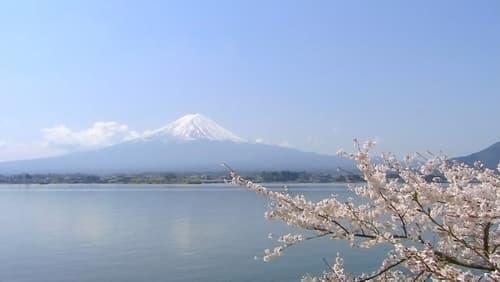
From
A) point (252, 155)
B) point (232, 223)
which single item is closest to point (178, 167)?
point (252, 155)

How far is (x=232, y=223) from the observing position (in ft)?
67.0

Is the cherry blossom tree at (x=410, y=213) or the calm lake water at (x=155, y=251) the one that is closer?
the cherry blossom tree at (x=410, y=213)

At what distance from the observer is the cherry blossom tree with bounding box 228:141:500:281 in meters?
1.79

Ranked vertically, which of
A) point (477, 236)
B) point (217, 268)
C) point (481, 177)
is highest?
point (481, 177)

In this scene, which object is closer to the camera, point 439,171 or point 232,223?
point 439,171

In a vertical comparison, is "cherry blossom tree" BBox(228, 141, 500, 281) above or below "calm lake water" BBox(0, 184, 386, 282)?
above

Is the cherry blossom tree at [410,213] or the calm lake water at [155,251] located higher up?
the cherry blossom tree at [410,213]

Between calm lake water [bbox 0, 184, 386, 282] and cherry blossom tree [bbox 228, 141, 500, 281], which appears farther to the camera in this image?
calm lake water [bbox 0, 184, 386, 282]

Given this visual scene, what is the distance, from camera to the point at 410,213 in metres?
1.88

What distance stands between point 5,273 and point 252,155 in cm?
12278

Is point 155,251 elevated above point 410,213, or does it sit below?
below

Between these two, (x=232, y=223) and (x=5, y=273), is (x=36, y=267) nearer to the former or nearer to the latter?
(x=5, y=273)

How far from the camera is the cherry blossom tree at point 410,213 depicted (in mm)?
1789

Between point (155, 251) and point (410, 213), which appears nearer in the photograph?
point (410, 213)
